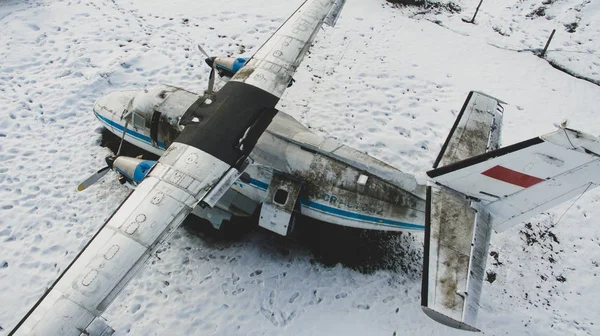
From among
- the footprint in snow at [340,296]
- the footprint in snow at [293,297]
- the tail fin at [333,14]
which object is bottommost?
the footprint in snow at [293,297]

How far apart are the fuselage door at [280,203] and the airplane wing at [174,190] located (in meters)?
1.46

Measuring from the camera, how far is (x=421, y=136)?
1762 centimetres

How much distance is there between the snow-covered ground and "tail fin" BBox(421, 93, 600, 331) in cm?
393

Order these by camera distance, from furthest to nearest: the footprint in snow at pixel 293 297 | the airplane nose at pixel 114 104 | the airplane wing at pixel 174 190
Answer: the airplane nose at pixel 114 104 → the footprint in snow at pixel 293 297 → the airplane wing at pixel 174 190

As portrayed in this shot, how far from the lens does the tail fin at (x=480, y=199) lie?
27.7 feet

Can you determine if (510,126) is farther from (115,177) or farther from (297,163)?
(115,177)

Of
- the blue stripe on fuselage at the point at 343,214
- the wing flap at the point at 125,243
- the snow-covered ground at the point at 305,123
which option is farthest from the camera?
the snow-covered ground at the point at 305,123

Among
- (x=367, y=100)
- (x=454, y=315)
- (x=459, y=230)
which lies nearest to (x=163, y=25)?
(x=367, y=100)

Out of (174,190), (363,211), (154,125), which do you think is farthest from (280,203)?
(154,125)

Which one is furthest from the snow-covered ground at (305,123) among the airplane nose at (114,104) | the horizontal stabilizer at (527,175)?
the horizontal stabilizer at (527,175)

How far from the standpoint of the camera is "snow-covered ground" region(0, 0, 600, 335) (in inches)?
492

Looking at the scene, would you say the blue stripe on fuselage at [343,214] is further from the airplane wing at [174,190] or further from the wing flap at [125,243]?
the wing flap at [125,243]

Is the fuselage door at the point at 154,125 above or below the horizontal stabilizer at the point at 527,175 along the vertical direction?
below

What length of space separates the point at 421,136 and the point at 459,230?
825cm
